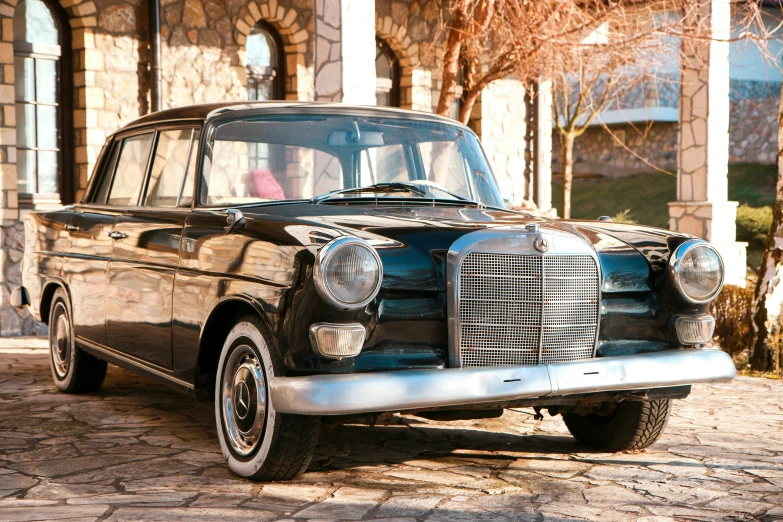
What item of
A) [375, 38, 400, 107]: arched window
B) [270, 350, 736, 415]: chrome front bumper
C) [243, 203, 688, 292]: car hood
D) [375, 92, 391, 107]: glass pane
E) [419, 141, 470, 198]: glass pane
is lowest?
[270, 350, 736, 415]: chrome front bumper

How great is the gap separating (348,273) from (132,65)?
299 inches

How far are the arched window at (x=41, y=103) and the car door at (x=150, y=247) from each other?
16.1ft

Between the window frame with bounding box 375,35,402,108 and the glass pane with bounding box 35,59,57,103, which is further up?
the window frame with bounding box 375,35,402,108

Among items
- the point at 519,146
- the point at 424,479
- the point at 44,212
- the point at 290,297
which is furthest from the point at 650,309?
the point at 519,146

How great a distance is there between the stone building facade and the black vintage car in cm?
337

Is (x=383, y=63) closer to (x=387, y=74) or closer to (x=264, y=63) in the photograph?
(x=387, y=74)

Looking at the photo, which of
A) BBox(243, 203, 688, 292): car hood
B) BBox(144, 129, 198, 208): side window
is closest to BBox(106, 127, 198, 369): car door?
BBox(144, 129, 198, 208): side window

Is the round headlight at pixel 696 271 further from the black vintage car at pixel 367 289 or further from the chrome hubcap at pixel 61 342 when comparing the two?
the chrome hubcap at pixel 61 342

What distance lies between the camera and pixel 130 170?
19.1 ft

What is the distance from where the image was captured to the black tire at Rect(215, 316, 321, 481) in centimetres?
402

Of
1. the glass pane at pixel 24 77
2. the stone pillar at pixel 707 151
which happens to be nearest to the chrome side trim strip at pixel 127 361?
the glass pane at pixel 24 77

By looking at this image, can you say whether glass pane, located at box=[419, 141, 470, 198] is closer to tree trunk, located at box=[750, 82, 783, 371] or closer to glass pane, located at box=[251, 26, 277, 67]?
tree trunk, located at box=[750, 82, 783, 371]

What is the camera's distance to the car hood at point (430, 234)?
12.9ft

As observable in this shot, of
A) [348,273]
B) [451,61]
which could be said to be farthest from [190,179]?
[451,61]
